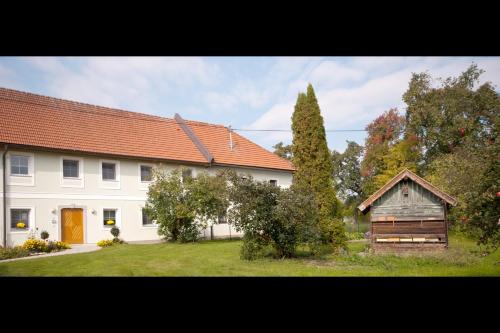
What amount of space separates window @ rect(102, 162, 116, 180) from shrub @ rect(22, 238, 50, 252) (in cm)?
440

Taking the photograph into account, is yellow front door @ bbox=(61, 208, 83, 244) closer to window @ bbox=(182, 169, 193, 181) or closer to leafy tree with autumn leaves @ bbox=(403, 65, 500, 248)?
window @ bbox=(182, 169, 193, 181)

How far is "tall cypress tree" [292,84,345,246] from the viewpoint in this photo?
12.4m

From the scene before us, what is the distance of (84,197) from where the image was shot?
16.5 meters

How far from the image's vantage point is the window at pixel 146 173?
18.7 m

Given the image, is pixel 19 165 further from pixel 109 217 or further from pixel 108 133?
pixel 108 133

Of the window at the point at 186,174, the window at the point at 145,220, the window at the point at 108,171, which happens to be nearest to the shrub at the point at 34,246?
the window at the point at 108,171

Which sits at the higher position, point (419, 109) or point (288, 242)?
point (419, 109)

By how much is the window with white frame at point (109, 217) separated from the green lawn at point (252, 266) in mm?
5664

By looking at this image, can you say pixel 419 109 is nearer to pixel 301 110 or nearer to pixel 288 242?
pixel 301 110

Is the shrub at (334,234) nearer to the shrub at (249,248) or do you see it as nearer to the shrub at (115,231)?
the shrub at (249,248)

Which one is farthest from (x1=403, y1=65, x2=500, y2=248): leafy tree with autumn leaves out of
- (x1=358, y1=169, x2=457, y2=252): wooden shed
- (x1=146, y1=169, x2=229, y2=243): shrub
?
(x1=146, y1=169, x2=229, y2=243): shrub
